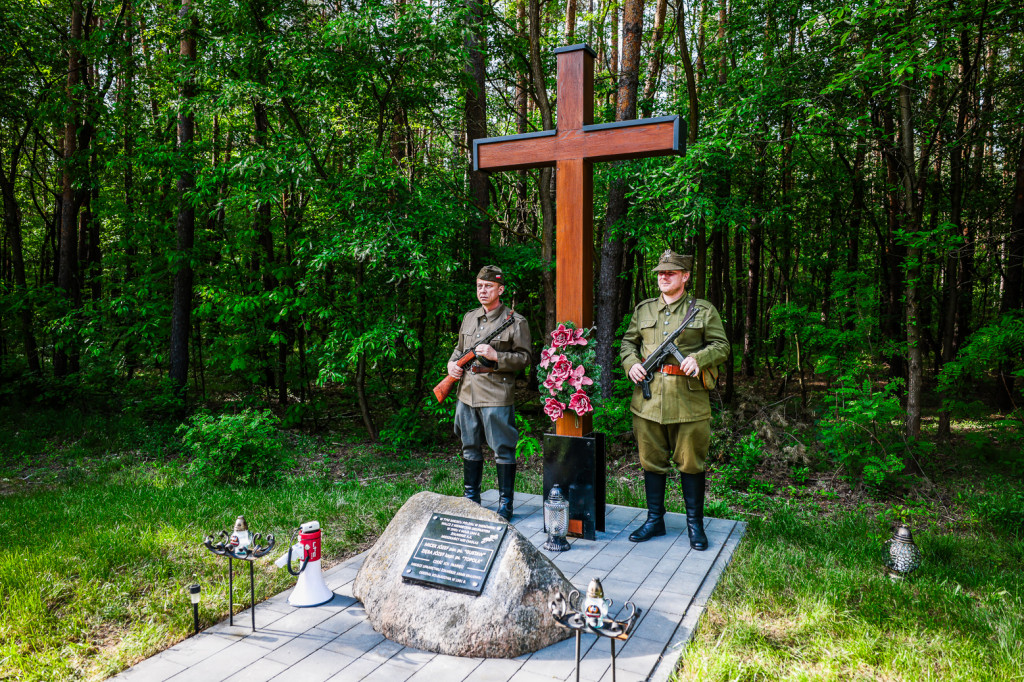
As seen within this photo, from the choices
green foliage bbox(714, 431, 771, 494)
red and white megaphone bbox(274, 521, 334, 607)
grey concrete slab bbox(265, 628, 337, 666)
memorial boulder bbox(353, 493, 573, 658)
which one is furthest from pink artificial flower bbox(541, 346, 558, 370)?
green foliage bbox(714, 431, 771, 494)

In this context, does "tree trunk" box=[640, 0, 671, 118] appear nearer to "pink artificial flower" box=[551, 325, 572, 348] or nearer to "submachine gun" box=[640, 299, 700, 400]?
"submachine gun" box=[640, 299, 700, 400]

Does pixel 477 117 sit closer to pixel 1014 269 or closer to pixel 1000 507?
pixel 1000 507

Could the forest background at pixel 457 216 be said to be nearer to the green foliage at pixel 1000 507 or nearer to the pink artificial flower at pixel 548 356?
the green foliage at pixel 1000 507

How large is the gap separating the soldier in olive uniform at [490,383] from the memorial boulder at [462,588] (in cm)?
132

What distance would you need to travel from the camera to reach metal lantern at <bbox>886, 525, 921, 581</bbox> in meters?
4.02

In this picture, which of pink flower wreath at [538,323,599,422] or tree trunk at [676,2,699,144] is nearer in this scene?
pink flower wreath at [538,323,599,422]

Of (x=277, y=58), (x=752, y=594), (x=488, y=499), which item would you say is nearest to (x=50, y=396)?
(x=277, y=58)

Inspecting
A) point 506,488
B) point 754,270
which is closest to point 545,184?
point 506,488

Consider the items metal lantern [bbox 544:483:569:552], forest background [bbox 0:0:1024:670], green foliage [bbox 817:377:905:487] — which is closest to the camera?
metal lantern [bbox 544:483:569:552]

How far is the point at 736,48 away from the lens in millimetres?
9227

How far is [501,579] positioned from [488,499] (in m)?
2.32

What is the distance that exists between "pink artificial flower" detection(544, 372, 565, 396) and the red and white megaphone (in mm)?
1863

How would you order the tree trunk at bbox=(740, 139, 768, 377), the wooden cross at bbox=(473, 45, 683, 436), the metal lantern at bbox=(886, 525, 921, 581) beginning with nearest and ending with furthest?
the metal lantern at bbox=(886, 525, 921, 581)
the wooden cross at bbox=(473, 45, 683, 436)
the tree trunk at bbox=(740, 139, 768, 377)

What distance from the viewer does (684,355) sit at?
4.41m
